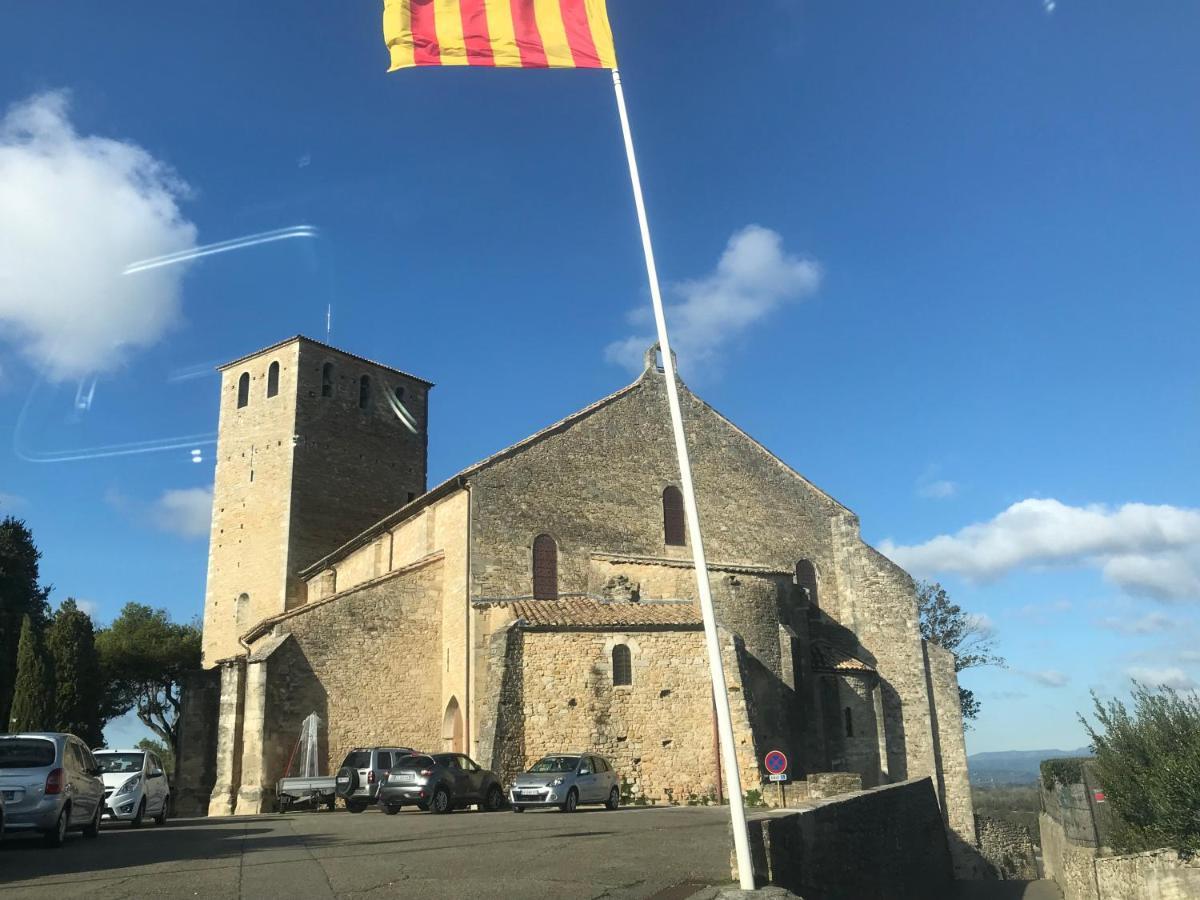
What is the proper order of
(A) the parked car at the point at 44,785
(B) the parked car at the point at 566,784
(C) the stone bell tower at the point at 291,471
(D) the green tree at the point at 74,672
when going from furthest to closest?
(C) the stone bell tower at the point at 291,471 → (D) the green tree at the point at 74,672 → (B) the parked car at the point at 566,784 → (A) the parked car at the point at 44,785

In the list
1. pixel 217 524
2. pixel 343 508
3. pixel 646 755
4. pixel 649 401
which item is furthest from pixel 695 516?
pixel 217 524

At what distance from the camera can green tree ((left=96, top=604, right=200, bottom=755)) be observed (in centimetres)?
4603

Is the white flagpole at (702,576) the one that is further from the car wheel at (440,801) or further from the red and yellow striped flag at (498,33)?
the car wheel at (440,801)

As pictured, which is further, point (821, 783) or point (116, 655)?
point (116, 655)

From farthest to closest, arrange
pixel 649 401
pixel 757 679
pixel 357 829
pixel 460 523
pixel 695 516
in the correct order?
pixel 649 401
pixel 460 523
pixel 757 679
pixel 357 829
pixel 695 516

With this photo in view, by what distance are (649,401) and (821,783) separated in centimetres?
1504

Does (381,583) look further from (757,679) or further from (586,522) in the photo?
(757,679)

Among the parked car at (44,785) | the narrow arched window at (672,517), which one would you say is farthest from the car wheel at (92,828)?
the narrow arched window at (672,517)

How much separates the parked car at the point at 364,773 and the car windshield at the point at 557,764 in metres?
3.21

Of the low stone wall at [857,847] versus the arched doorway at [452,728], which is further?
the arched doorway at [452,728]

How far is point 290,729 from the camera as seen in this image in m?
25.7

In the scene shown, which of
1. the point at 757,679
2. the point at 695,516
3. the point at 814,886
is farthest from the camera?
the point at 757,679

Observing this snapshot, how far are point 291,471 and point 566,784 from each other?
861 inches

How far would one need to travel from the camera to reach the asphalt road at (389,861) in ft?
30.6
